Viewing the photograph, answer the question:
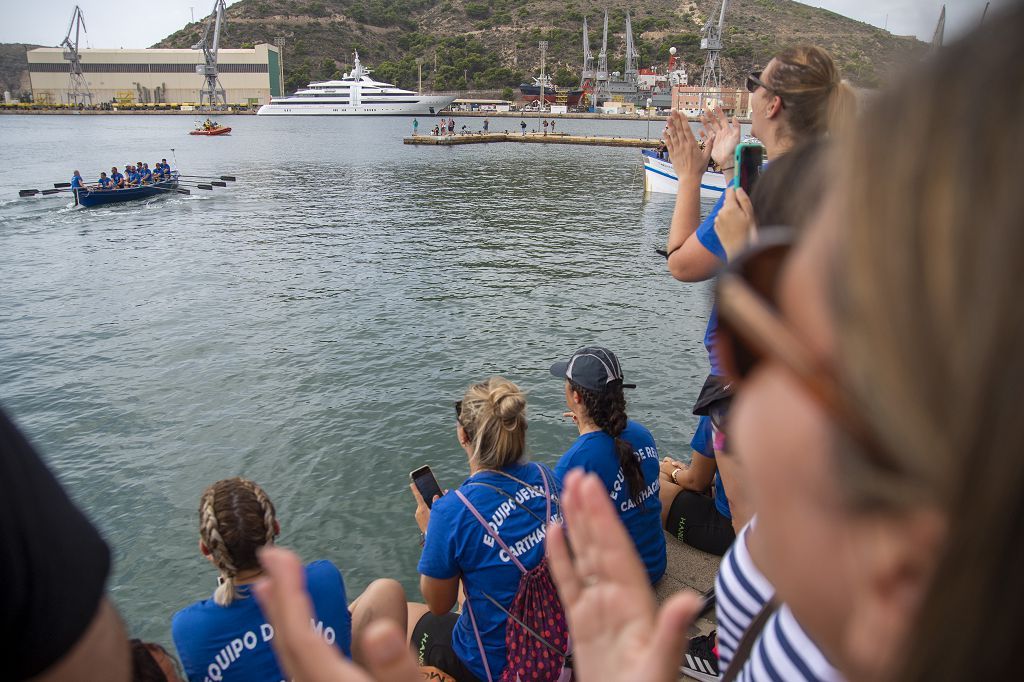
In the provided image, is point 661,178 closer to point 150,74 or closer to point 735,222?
point 735,222

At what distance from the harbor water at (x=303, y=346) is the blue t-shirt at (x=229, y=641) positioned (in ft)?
7.75

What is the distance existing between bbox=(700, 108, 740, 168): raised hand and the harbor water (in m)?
2.47

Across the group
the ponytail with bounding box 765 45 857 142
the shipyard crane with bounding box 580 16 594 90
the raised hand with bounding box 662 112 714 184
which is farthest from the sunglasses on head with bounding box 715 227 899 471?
the shipyard crane with bounding box 580 16 594 90

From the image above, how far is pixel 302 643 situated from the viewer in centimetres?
95

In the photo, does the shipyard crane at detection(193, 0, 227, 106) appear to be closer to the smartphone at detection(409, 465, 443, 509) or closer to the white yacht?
the white yacht

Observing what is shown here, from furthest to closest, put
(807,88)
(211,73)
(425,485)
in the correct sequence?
(211,73)
(425,485)
(807,88)

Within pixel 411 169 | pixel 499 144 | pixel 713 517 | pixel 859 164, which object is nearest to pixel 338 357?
pixel 713 517

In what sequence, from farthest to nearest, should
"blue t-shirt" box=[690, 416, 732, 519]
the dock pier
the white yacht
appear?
the white yacht
the dock pier
"blue t-shirt" box=[690, 416, 732, 519]

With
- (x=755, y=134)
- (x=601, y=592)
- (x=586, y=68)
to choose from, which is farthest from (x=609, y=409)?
(x=586, y=68)

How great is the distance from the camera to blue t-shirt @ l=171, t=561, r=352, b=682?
288 cm

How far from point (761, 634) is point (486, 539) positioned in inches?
76.4

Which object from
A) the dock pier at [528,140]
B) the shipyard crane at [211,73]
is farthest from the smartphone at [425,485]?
the shipyard crane at [211,73]

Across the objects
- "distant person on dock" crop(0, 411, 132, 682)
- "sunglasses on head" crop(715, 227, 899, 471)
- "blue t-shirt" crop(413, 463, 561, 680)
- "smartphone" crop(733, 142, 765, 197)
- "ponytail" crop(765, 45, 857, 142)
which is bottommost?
"blue t-shirt" crop(413, 463, 561, 680)

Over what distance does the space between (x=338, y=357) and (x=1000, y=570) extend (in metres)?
10.8
